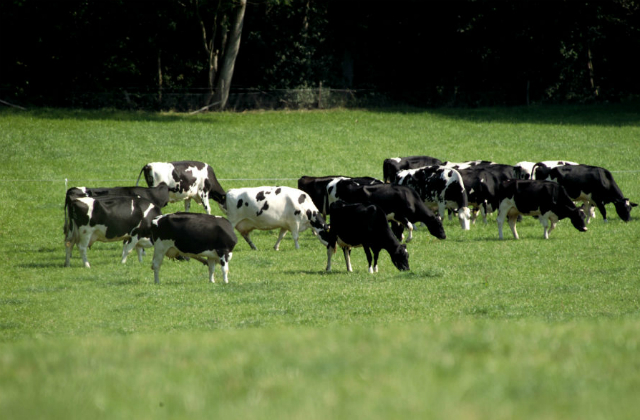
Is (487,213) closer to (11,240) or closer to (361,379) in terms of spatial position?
(11,240)

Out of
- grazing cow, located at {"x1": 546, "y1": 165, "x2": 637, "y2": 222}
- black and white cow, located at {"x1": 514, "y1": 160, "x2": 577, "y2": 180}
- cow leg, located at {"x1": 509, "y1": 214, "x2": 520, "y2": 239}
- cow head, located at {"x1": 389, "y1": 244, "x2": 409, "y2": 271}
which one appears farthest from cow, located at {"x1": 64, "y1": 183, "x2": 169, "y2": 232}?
grazing cow, located at {"x1": 546, "y1": 165, "x2": 637, "y2": 222}

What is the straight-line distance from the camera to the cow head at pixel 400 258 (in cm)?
1675

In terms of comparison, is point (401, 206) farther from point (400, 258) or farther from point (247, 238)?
point (247, 238)

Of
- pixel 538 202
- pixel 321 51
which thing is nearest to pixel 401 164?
pixel 538 202

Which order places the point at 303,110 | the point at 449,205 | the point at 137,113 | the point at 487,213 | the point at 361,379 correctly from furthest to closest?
the point at 303,110, the point at 137,113, the point at 487,213, the point at 449,205, the point at 361,379

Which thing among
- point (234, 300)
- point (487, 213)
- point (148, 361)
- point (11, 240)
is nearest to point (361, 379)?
point (148, 361)

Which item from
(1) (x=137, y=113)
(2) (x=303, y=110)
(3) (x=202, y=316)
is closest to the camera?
(3) (x=202, y=316)

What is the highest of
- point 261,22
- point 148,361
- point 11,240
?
point 261,22

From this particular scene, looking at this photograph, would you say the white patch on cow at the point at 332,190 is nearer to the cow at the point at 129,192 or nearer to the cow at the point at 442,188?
the cow at the point at 442,188

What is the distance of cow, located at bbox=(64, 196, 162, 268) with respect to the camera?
719 inches

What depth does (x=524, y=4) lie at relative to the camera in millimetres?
53719

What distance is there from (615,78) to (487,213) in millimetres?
35610

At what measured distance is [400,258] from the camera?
1680 cm

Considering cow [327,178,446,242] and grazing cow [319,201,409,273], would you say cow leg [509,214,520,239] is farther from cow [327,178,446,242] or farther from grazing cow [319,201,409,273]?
grazing cow [319,201,409,273]
